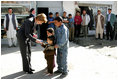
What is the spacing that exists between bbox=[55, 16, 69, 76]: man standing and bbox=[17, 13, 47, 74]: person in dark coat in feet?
1.30

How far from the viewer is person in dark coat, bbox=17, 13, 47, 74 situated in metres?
4.41

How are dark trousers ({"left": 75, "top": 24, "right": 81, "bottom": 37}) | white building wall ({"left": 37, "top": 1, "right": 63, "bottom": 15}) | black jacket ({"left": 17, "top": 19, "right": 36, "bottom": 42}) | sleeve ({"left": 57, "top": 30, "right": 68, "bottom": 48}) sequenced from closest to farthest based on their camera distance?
sleeve ({"left": 57, "top": 30, "right": 68, "bottom": 48})
black jacket ({"left": 17, "top": 19, "right": 36, "bottom": 42})
white building wall ({"left": 37, "top": 1, "right": 63, "bottom": 15})
dark trousers ({"left": 75, "top": 24, "right": 81, "bottom": 37})

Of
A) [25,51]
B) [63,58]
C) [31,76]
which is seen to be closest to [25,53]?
[25,51]

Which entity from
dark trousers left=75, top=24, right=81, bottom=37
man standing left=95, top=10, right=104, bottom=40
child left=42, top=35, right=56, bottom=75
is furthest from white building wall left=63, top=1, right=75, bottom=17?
child left=42, top=35, right=56, bottom=75

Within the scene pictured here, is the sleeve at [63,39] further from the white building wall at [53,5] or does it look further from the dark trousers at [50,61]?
the white building wall at [53,5]

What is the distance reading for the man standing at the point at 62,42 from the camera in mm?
4367

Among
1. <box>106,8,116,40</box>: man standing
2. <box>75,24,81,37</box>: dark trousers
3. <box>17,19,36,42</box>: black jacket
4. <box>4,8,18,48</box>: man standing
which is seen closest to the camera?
<box>17,19,36,42</box>: black jacket

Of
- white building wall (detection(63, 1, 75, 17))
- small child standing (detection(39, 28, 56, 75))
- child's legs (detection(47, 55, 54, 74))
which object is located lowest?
child's legs (detection(47, 55, 54, 74))

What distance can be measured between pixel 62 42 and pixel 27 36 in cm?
94

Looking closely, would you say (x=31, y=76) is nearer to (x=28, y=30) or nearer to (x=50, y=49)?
(x=50, y=49)

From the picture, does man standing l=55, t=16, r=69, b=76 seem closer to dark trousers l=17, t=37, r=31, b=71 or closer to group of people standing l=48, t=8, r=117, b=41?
dark trousers l=17, t=37, r=31, b=71

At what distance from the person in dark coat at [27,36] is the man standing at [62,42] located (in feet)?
1.30

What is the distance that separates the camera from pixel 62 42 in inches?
172

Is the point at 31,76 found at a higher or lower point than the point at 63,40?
lower
